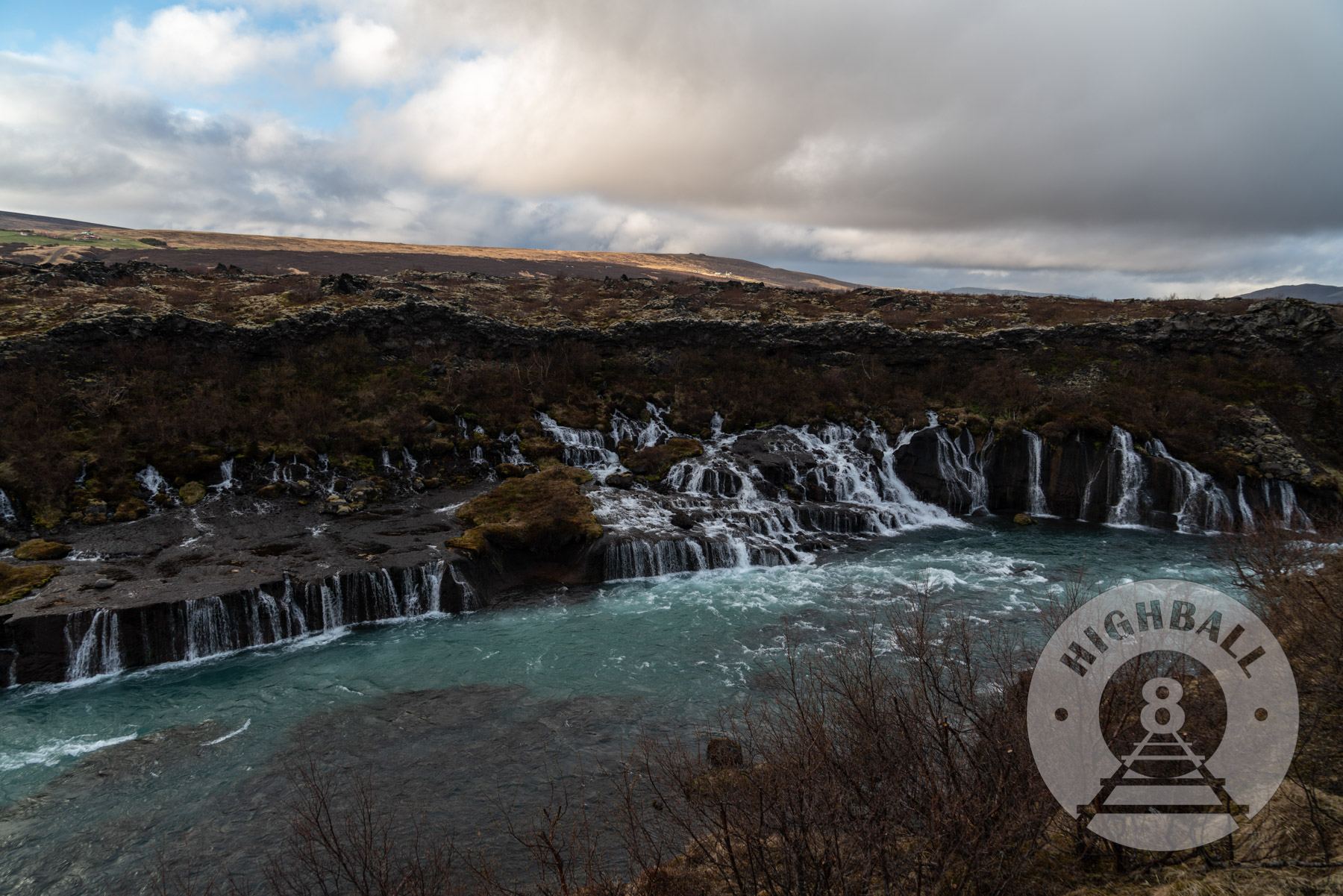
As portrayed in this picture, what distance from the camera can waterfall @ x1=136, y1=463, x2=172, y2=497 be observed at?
90.9 feet

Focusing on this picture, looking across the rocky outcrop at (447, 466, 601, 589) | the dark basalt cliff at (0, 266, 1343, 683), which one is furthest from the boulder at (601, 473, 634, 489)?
the rocky outcrop at (447, 466, 601, 589)

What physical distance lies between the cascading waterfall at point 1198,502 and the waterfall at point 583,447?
32.6 m

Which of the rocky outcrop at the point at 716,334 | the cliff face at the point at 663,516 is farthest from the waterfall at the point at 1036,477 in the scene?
the rocky outcrop at the point at 716,334

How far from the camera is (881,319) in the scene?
51.3 m

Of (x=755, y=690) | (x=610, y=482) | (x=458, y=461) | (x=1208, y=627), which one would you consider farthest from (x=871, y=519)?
(x=458, y=461)

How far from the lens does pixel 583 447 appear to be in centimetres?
3828

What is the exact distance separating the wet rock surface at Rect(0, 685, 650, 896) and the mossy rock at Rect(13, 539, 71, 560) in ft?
41.6

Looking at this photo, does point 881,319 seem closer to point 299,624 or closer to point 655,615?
point 655,615

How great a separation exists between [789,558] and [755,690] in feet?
38.2

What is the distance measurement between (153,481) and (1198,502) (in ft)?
181

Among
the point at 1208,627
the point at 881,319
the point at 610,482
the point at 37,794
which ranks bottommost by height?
the point at 37,794

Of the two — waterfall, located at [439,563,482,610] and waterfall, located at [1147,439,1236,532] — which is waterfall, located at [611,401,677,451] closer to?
waterfall, located at [439,563,482,610]

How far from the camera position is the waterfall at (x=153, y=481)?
90.9 ft

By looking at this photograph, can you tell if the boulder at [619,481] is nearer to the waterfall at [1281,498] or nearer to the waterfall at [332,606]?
the waterfall at [332,606]
